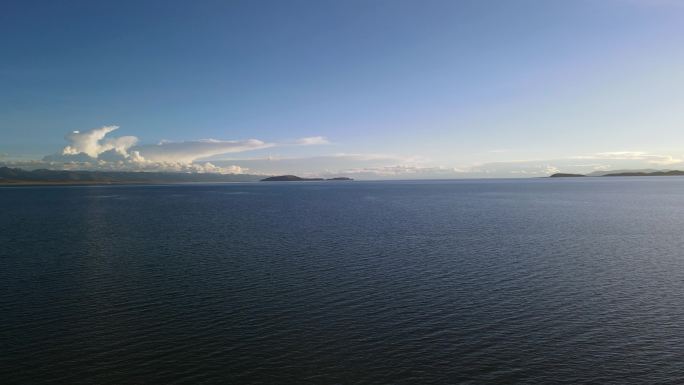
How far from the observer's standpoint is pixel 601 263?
5166 cm

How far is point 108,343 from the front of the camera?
28344 millimetres

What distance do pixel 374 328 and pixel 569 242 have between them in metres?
50.5

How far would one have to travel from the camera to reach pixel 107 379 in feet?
77.4

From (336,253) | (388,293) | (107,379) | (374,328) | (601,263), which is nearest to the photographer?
(107,379)

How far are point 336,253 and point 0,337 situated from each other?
38.2 meters

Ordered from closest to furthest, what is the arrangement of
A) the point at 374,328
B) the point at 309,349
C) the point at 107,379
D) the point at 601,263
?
1. the point at 107,379
2. the point at 309,349
3. the point at 374,328
4. the point at 601,263

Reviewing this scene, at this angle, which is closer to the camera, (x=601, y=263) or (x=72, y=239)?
(x=601, y=263)

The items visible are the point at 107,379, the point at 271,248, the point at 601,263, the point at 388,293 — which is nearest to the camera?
the point at 107,379

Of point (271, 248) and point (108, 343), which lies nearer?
point (108, 343)

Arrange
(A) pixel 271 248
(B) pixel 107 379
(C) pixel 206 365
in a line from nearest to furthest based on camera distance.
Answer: (B) pixel 107 379 < (C) pixel 206 365 < (A) pixel 271 248

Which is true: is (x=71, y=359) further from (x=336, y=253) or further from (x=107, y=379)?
(x=336, y=253)

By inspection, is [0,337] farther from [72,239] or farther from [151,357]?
[72,239]

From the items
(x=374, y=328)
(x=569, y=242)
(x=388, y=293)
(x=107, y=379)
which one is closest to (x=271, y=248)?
(x=388, y=293)

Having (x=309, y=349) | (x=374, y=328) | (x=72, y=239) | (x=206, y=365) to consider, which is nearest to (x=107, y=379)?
(x=206, y=365)
